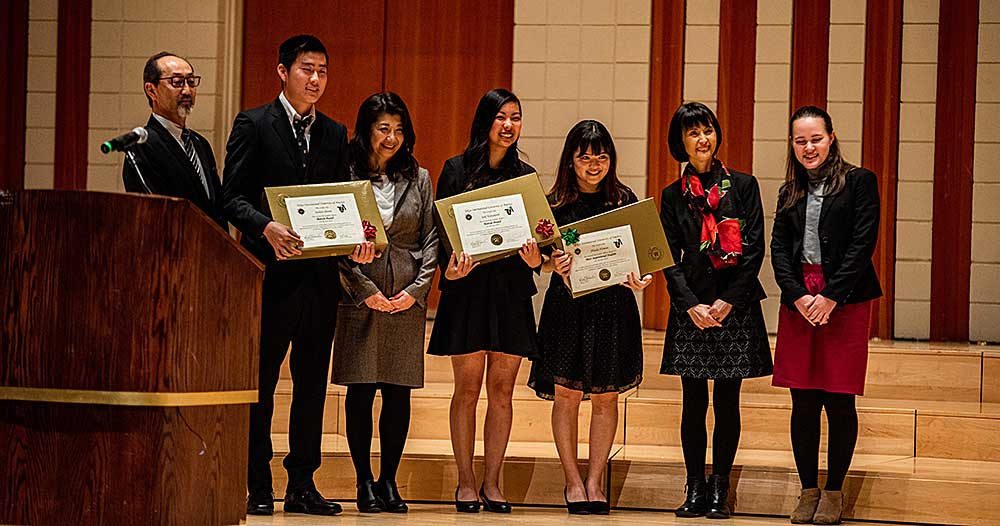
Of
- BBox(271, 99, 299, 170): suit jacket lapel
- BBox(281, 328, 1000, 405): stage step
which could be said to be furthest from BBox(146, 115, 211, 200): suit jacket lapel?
BBox(281, 328, 1000, 405): stage step

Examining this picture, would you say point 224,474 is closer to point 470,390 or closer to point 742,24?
point 470,390

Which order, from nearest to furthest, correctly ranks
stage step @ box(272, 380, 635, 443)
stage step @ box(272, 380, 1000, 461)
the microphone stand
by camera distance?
the microphone stand → stage step @ box(272, 380, 1000, 461) → stage step @ box(272, 380, 635, 443)

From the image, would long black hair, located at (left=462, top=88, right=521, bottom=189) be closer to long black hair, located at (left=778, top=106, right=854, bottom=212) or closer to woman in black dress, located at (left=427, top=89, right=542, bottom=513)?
woman in black dress, located at (left=427, top=89, right=542, bottom=513)

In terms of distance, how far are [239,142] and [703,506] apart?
6.86 ft

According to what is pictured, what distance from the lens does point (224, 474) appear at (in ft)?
10.6

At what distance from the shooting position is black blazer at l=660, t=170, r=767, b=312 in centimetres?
442

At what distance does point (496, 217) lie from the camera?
13.9ft

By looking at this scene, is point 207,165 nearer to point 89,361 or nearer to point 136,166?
point 136,166

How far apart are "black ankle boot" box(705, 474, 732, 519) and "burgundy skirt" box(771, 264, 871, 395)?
1.34 ft

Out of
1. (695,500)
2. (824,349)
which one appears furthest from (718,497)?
(824,349)

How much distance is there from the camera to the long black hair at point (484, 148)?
14.4 ft

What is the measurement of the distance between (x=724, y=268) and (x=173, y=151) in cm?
199

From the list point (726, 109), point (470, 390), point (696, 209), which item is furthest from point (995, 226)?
point (470, 390)

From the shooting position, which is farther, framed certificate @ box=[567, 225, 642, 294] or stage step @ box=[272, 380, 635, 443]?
stage step @ box=[272, 380, 635, 443]
